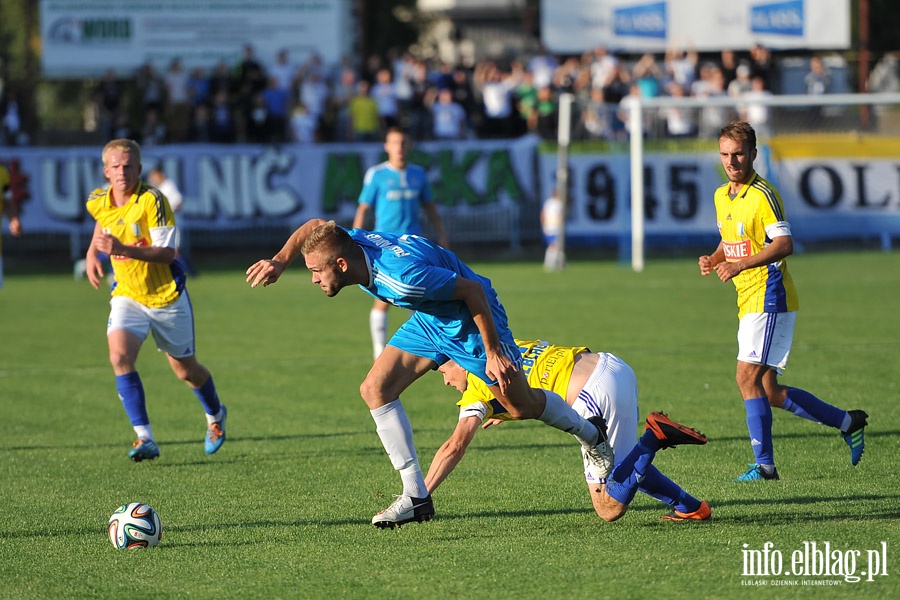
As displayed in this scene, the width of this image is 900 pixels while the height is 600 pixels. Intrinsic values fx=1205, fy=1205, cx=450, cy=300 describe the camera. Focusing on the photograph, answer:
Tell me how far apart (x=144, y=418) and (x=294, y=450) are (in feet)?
3.61

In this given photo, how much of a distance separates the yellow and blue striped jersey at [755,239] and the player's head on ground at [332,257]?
2.80m

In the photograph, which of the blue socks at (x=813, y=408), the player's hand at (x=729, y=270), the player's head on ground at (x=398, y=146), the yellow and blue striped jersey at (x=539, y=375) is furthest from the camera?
the player's head on ground at (x=398, y=146)

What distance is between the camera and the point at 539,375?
664 centimetres

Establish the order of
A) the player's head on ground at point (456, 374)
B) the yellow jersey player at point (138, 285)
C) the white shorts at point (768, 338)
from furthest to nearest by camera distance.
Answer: the yellow jersey player at point (138, 285)
the white shorts at point (768, 338)
the player's head on ground at point (456, 374)

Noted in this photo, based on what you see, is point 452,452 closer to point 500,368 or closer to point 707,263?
point 500,368

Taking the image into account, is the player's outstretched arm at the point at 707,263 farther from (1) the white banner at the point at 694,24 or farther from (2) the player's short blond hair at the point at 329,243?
(1) the white banner at the point at 694,24

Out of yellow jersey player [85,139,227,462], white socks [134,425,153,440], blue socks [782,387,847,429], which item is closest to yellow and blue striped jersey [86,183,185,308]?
yellow jersey player [85,139,227,462]

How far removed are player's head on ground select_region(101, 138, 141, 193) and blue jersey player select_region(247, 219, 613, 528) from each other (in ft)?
7.73

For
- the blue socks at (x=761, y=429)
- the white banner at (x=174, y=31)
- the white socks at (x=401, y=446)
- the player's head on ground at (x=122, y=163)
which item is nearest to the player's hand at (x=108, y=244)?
the player's head on ground at (x=122, y=163)

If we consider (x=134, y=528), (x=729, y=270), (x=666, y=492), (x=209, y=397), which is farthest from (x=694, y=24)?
(x=134, y=528)

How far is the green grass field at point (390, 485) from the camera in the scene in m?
5.72

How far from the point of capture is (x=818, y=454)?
8273 mm

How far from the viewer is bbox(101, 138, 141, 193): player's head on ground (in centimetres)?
842

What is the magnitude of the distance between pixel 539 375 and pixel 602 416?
42cm
